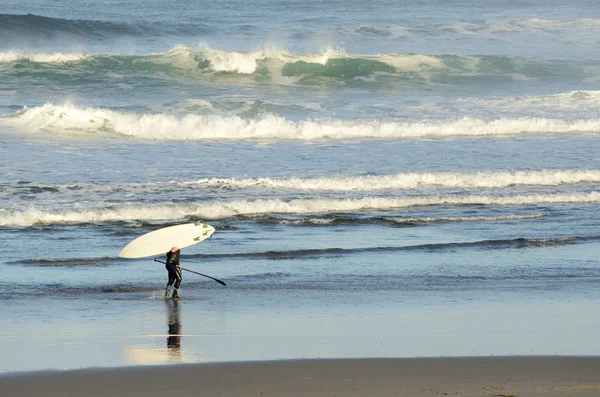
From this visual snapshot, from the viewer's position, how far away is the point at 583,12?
2314 inches

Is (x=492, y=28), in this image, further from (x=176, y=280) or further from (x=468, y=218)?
(x=176, y=280)

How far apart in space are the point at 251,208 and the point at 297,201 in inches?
30.9

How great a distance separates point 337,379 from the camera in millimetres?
7691

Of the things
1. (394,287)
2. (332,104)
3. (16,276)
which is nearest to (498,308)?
(394,287)

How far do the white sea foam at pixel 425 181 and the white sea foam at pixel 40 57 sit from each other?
1743cm

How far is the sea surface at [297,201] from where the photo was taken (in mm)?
9234

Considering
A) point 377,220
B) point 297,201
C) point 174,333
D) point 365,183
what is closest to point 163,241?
point 174,333

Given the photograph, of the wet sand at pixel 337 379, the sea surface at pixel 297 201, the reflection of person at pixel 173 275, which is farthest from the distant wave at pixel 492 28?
the wet sand at pixel 337 379

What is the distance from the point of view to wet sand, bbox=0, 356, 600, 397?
7383 mm

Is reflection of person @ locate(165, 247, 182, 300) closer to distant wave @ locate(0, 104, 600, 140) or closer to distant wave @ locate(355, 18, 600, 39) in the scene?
distant wave @ locate(0, 104, 600, 140)

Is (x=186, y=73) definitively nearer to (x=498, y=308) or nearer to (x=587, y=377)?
(x=498, y=308)

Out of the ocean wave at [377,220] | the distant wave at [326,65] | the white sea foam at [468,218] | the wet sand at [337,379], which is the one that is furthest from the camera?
the distant wave at [326,65]

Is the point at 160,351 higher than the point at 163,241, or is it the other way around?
the point at 163,241

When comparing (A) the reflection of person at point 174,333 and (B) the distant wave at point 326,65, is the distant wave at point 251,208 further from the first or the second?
(B) the distant wave at point 326,65
